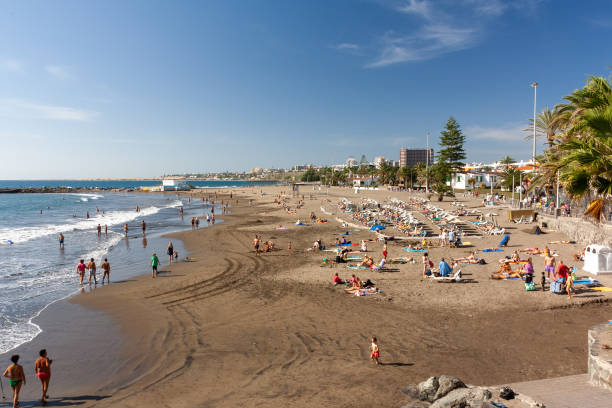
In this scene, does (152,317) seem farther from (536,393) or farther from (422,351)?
(536,393)

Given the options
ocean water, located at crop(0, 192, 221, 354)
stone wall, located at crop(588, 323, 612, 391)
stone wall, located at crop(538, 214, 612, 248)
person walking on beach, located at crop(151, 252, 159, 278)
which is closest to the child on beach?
stone wall, located at crop(588, 323, 612, 391)

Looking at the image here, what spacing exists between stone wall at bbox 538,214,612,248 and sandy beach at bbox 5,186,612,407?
2.07 meters

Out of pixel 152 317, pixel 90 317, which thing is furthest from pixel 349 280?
pixel 90 317

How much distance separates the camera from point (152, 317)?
A: 1159cm

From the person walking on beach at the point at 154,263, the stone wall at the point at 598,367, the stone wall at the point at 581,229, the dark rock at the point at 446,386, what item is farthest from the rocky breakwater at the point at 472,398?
the person walking on beach at the point at 154,263

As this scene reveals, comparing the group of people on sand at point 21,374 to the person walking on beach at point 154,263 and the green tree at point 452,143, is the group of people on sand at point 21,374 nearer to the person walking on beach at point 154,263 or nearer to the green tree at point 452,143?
the person walking on beach at point 154,263

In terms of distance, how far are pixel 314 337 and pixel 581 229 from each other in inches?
720

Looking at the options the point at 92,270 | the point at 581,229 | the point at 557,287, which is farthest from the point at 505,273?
the point at 92,270

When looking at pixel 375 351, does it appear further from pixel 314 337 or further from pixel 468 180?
pixel 468 180

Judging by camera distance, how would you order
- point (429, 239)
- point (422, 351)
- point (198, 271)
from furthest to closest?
point (429, 239) → point (198, 271) → point (422, 351)

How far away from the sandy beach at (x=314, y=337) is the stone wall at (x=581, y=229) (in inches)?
81.7

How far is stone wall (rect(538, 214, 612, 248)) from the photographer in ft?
55.2

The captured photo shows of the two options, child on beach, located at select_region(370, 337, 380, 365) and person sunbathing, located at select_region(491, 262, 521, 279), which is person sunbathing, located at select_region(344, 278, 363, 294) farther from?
person sunbathing, located at select_region(491, 262, 521, 279)

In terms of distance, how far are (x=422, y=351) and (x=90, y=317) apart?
1109 cm
